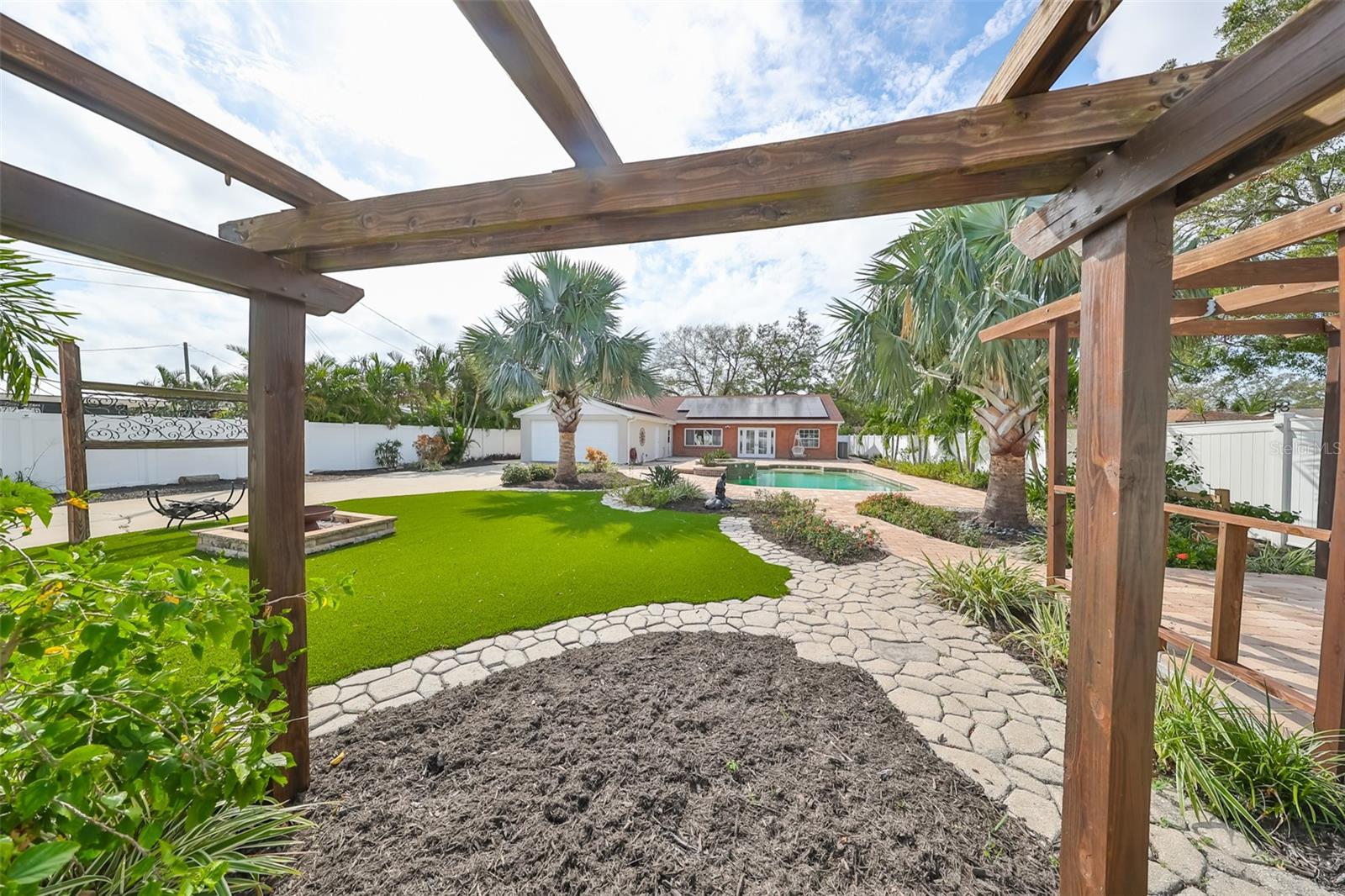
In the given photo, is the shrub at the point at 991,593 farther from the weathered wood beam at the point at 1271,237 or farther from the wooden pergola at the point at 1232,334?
the weathered wood beam at the point at 1271,237

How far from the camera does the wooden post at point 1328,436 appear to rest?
14.9 feet

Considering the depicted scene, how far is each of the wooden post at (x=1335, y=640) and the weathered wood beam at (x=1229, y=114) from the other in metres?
2.07

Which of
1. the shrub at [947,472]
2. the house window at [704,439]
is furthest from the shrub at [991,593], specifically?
the house window at [704,439]

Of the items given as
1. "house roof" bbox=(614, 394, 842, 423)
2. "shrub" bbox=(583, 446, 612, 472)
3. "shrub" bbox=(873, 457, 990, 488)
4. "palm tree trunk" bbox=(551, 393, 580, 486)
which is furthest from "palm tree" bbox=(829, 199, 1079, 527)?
"house roof" bbox=(614, 394, 842, 423)

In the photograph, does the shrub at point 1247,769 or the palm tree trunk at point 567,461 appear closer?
the shrub at point 1247,769

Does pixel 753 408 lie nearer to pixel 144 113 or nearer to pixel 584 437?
pixel 584 437

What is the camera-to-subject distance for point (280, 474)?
6.69 ft

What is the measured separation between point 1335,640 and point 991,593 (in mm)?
2022

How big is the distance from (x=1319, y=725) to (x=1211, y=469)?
7.36 metres

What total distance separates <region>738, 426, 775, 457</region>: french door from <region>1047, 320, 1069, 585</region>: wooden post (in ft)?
65.8

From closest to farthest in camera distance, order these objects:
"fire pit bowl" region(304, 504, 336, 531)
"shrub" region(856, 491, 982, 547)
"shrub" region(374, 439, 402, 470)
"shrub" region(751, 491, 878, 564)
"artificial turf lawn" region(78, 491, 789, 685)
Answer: "artificial turf lawn" region(78, 491, 789, 685) < "fire pit bowl" region(304, 504, 336, 531) < "shrub" region(751, 491, 878, 564) < "shrub" region(856, 491, 982, 547) < "shrub" region(374, 439, 402, 470)

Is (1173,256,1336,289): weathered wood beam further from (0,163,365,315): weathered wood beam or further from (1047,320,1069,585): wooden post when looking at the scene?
(0,163,365,315): weathered wood beam

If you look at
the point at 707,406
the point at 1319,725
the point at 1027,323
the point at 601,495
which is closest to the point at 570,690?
the point at 1319,725

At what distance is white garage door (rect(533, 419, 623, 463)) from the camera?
20.1 m
